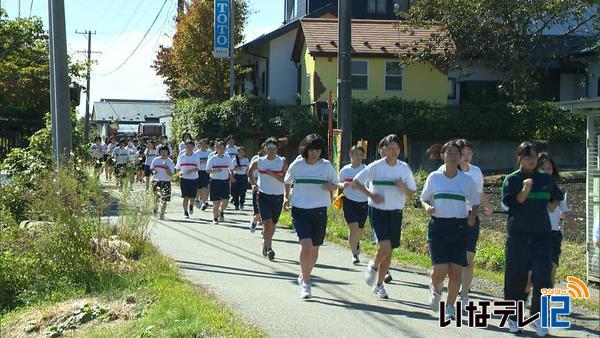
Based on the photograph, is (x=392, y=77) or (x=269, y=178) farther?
(x=392, y=77)

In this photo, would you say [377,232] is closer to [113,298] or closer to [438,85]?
[113,298]

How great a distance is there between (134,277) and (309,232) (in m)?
2.29

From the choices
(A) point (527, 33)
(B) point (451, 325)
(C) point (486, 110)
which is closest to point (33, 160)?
(B) point (451, 325)

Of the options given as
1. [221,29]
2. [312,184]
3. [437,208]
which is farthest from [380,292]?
[221,29]

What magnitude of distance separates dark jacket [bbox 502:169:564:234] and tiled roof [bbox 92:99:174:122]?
7675 centimetres

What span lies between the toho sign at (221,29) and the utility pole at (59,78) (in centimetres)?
1997

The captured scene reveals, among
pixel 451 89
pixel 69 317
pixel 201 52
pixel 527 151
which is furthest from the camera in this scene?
pixel 201 52

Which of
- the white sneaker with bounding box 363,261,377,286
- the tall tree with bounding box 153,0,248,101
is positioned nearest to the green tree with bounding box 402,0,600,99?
the tall tree with bounding box 153,0,248,101

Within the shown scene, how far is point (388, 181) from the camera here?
9.23 metres

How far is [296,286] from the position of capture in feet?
32.5

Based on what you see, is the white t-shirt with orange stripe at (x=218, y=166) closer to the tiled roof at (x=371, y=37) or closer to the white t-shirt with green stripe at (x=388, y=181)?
the white t-shirt with green stripe at (x=388, y=181)

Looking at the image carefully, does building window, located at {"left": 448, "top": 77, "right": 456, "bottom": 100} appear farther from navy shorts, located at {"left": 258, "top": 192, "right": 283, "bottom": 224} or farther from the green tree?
navy shorts, located at {"left": 258, "top": 192, "right": 283, "bottom": 224}

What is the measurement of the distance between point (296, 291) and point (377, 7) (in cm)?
3722

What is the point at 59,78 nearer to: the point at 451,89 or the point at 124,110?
the point at 451,89
